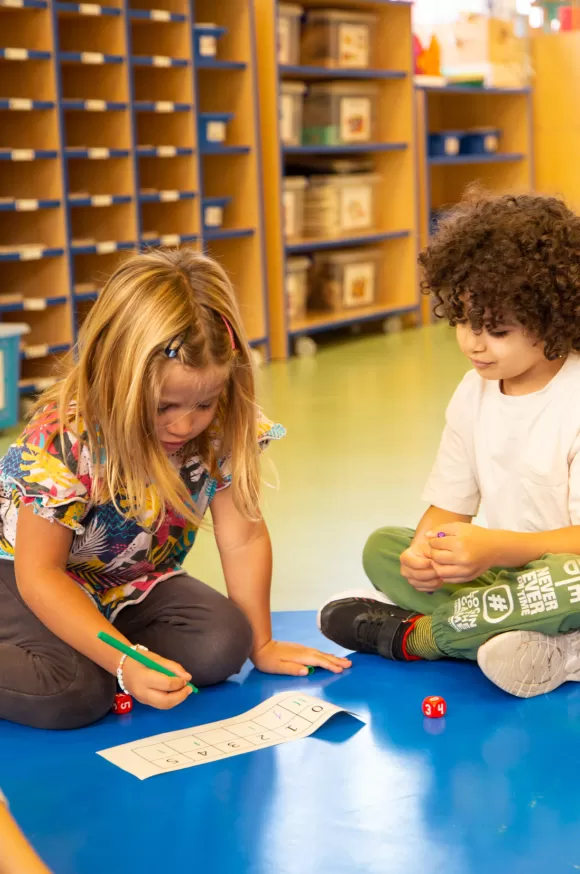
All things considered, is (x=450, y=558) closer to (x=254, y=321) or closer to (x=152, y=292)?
(x=152, y=292)

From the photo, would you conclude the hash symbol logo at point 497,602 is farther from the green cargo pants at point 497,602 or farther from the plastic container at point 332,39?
the plastic container at point 332,39

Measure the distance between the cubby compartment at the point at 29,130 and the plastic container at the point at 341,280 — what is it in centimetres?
141

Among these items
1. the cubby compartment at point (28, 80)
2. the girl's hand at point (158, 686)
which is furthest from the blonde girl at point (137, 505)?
the cubby compartment at point (28, 80)

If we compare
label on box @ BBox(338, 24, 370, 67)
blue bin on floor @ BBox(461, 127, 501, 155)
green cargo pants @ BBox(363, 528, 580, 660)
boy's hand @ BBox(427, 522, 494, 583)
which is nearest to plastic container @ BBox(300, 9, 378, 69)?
label on box @ BBox(338, 24, 370, 67)

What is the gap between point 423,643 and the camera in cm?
135

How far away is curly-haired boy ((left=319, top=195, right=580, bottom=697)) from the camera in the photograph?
123 cm

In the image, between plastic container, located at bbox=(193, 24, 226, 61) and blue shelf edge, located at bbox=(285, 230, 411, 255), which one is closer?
plastic container, located at bbox=(193, 24, 226, 61)

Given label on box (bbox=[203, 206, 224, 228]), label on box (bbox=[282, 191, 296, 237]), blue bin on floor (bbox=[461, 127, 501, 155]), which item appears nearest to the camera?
label on box (bbox=[203, 206, 224, 228])

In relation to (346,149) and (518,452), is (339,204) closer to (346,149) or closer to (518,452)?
(346,149)

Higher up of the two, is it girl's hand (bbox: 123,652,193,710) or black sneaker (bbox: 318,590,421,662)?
girl's hand (bbox: 123,652,193,710)

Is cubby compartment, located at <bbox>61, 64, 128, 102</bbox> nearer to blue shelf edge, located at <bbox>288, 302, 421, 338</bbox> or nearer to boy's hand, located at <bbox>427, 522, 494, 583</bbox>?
blue shelf edge, located at <bbox>288, 302, 421, 338</bbox>

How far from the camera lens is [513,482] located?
1347 mm

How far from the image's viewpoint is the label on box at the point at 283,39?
3.86 metres

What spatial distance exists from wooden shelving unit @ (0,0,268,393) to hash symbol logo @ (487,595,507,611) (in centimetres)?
190
